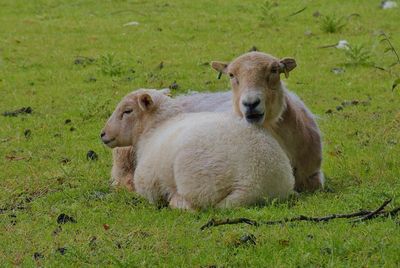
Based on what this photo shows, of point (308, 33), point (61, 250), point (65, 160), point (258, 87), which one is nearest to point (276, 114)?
point (258, 87)

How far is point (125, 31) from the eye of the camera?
70.2 ft

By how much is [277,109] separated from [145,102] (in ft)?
5.20

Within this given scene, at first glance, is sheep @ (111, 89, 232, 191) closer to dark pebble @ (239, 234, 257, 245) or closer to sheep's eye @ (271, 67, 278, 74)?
sheep's eye @ (271, 67, 278, 74)

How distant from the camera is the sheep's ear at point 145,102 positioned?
30.2 ft

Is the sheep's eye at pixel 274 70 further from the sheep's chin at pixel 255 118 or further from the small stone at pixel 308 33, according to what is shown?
the small stone at pixel 308 33

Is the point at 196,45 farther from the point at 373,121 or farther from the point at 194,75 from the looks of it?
the point at 373,121

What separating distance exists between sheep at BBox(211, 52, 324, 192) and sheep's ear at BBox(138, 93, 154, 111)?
0.80m

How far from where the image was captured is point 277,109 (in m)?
8.48

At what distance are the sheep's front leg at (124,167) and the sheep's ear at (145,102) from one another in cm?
58

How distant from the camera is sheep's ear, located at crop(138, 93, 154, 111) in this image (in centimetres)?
922

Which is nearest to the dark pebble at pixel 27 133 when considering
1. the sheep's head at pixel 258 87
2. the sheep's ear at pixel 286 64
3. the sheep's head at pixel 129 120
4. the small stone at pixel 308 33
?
the sheep's head at pixel 129 120

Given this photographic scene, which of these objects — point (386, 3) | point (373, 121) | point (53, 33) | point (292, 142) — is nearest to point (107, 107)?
point (373, 121)

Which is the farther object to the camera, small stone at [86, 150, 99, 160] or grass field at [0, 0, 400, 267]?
small stone at [86, 150, 99, 160]

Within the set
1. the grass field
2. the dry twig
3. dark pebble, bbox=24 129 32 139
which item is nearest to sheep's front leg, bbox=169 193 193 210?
the grass field
